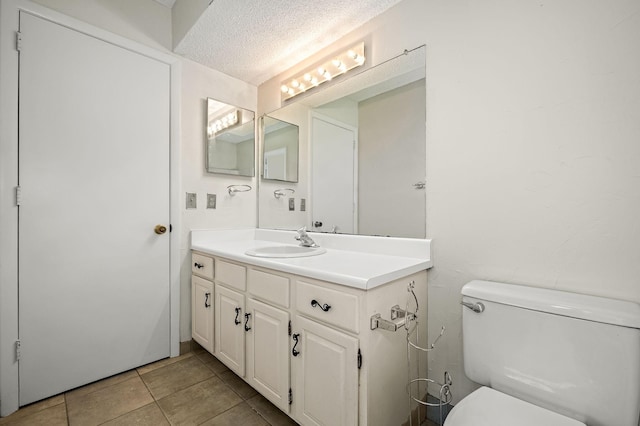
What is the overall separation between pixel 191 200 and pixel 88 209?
59 centimetres

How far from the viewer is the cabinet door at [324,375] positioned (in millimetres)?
→ 1002

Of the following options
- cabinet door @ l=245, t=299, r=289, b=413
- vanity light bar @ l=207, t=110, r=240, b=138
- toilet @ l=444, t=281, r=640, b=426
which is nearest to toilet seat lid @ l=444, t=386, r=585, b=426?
toilet @ l=444, t=281, r=640, b=426

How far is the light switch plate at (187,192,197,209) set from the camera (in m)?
2.02

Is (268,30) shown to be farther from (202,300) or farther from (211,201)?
(202,300)

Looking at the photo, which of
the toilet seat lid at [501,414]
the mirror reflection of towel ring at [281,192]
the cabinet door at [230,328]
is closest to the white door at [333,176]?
the mirror reflection of towel ring at [281,192]

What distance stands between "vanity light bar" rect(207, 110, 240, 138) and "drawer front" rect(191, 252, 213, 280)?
92cm

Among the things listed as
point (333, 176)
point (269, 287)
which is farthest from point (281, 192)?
point (269, 287)

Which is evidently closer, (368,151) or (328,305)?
(328,305)

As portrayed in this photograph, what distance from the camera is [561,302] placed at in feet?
2.98

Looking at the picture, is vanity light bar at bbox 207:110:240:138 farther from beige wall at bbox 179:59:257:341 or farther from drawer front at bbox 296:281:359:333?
drawer front at bbox 296:281:359:333

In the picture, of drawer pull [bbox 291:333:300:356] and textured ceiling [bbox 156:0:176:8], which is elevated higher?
textured ceiling [bbox 156:0:176:8]

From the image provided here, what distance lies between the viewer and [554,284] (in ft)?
3.40

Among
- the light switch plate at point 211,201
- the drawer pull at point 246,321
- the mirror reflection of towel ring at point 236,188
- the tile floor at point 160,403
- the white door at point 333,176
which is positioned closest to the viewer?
→ the tile floor at point 160,403

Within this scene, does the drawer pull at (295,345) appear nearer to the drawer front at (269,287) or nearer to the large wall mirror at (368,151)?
the drawer front at (269,287)
